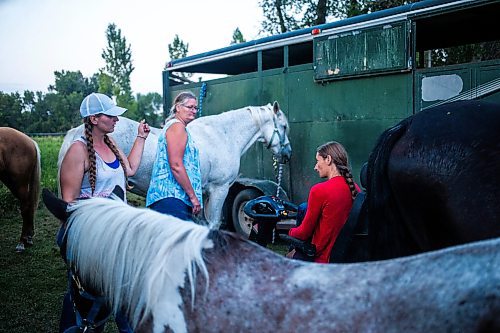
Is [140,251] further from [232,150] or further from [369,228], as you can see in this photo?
[232,150]

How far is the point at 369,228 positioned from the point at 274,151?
3889mm

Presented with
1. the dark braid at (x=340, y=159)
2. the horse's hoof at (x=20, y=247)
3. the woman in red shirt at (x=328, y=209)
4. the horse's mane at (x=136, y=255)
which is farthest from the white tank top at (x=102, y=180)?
the horse's hoof at (x=20, y=247)

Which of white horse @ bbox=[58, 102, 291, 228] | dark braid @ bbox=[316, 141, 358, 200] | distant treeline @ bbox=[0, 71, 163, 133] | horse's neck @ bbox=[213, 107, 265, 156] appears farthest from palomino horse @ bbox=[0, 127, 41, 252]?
distant treeline @ bbox=[0, 71, 163, 133]

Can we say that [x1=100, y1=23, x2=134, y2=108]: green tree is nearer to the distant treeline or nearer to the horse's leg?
the distant treeline

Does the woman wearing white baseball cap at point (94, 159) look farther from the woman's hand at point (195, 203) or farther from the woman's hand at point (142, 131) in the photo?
the woman's hand at point (195, 203)

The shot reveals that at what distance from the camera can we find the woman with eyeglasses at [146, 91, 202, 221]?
3422mm

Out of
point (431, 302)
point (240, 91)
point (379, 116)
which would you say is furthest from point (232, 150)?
point (431, 302)

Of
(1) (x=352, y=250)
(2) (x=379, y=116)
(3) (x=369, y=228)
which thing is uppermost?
(2) (x=379, y=116)

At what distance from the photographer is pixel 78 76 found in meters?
77.4

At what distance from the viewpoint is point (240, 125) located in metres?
6.49

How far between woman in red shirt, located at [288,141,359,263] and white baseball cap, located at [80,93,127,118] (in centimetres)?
140

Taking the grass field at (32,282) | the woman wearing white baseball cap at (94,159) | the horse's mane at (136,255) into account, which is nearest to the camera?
the horse's mane at (136,255)

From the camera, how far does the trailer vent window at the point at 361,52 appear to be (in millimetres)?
5160

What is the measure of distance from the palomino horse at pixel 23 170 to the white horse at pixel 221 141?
181 centimetres
